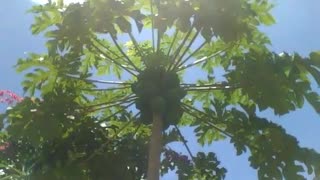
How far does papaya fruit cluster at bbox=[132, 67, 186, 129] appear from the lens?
670 centimetres

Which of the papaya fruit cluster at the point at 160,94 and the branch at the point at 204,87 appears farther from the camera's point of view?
the branch at the point at 204,87

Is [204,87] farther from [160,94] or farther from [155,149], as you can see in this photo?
[155,149]

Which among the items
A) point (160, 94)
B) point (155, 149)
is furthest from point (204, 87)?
point (155, 149)

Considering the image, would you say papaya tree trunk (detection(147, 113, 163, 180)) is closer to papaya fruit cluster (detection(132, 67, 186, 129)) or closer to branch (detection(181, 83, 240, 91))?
papaya fruit cluster (detection(132, 67, 186, 129))

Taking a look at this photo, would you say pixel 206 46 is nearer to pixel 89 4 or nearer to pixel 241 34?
pixel 241 34

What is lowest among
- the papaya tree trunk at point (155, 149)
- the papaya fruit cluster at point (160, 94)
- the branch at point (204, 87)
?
the papaya tree trunk at point (155, 149)

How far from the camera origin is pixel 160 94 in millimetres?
6766

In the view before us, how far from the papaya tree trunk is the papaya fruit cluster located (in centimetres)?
9

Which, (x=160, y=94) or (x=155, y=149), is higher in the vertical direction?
(x=160, y=94)

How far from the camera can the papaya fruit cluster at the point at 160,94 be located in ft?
22.0

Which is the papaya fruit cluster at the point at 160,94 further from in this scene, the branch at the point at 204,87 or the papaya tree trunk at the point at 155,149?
the branch at the point at 204,87

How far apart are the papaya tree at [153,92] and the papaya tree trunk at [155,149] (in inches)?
0.4

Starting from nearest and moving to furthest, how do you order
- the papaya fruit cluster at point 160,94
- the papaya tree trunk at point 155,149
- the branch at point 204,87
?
1. the papaya tree trunk at point 155,149
2. the papaya fruit cluster at point 160,94
3. the branch at point 204,87

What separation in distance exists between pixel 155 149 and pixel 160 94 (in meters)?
0.61
